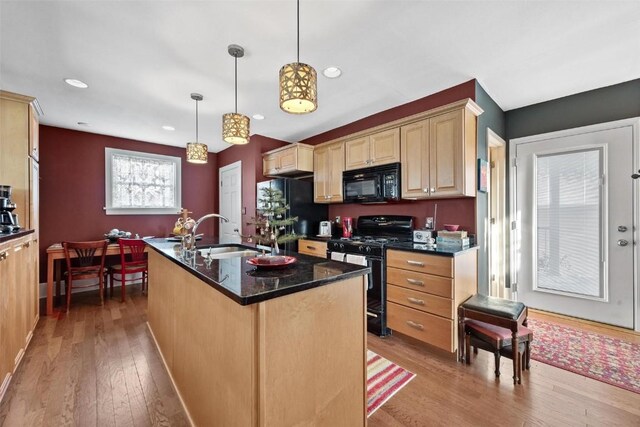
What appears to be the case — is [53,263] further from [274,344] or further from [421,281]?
[421,281]

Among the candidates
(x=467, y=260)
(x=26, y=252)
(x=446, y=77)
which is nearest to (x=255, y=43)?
(x=446, y=77)

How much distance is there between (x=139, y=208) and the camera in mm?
4832

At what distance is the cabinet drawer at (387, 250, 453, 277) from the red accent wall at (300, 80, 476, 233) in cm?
69

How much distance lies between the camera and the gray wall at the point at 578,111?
8.95 ft

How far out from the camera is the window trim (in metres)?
4.54

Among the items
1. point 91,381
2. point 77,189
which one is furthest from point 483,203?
point 77,189

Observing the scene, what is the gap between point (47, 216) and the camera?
4062 mm

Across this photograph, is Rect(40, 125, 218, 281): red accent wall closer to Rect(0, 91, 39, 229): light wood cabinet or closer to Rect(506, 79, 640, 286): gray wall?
Rect(0, 91, 39, 229): light wood cabinet

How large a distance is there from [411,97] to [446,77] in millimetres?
476

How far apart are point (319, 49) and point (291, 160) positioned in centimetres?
198

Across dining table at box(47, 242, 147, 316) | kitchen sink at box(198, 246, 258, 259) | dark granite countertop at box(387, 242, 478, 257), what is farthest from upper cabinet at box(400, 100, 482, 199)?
dining table at box(47, 242, 147, 316)

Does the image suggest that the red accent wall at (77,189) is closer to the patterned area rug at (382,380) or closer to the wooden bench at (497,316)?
the patterned area rug at (382,380)

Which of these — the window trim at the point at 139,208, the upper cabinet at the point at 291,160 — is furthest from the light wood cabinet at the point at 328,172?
the window trim at the point at 139,208

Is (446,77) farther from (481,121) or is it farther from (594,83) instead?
(594,83)
